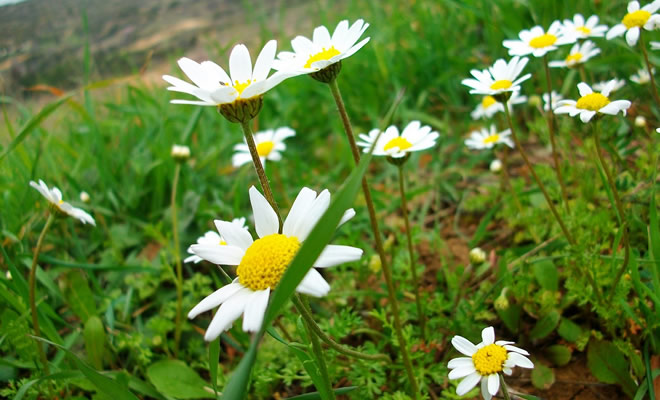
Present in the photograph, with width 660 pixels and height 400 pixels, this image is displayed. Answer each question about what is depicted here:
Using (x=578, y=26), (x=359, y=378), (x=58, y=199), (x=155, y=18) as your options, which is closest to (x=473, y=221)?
(x=578, y=26)

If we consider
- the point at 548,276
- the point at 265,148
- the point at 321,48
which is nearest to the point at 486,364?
the point at 548,276

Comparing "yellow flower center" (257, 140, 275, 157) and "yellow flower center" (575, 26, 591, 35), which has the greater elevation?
"yellow flower center" (575, 26, 591, 35)

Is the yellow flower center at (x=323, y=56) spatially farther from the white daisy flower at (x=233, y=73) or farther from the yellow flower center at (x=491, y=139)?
the yellow flower center at (x=491, y=139)

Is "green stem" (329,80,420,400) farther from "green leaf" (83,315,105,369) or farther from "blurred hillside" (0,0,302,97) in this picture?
"blurred hillside" (0,0,302,97)

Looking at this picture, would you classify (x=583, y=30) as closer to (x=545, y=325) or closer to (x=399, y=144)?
(x=399, y=144)

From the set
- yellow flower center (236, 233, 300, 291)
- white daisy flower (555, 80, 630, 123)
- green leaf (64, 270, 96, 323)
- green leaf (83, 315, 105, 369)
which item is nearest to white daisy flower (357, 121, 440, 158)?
white daisy flower (555, 80, 630, 123)

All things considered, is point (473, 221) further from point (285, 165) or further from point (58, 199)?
point (58, 199)

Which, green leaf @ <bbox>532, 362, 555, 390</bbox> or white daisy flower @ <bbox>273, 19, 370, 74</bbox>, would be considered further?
green leaf @ <bbox>532, 362, 555, 390</bbox>
